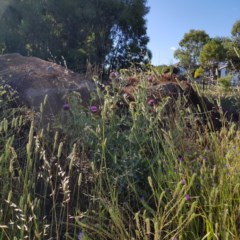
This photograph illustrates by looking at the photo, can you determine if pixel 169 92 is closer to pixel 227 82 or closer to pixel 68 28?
pixel 227 82

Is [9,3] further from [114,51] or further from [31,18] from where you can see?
[114,51]

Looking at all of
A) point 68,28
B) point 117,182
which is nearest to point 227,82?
point 117,182

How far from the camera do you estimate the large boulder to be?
10.9 ft

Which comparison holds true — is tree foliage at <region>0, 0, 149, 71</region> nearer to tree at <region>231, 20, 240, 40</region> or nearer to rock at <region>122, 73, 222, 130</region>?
rock at <region>122, 73, 222, 130</region>

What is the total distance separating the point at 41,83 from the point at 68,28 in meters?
9.52

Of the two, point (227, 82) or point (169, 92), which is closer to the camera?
point (169, 92)

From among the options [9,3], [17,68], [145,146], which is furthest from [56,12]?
[145,146]

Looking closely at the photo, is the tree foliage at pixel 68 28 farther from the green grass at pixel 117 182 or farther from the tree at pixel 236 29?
the tree at pixel 236 29

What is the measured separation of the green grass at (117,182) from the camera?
1442mm

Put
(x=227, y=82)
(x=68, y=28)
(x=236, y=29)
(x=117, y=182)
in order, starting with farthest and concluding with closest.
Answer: (x=236, y=29) < (x=68, y=28) < (x=227, y=82) < (x=117, y=182)

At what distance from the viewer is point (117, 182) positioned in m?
2.04

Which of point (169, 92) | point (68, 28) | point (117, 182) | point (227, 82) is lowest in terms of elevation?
point (117, 182)

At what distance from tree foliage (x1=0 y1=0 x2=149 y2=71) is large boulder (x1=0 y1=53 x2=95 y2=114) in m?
7.76

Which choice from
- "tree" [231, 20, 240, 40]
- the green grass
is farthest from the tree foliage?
"tree" [231, 20, 240, 40]
